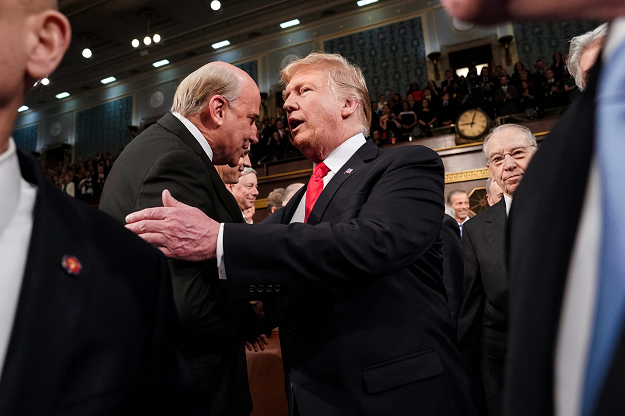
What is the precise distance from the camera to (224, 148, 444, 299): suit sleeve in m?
1.22

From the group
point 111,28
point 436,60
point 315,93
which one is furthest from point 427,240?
point 111,28

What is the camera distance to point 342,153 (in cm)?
182

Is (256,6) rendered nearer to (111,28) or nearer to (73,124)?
(111,28)

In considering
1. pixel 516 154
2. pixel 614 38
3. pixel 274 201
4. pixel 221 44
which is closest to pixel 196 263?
pixel 614 38

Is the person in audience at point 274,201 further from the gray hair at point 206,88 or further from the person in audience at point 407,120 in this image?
the person in audience at point 407,120

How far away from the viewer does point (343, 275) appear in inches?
49.4

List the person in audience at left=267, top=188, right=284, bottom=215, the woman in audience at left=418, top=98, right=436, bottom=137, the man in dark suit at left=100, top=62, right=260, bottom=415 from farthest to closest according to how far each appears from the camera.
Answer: the woman in audience at left=418, top=98, right=436, bottom=137
the person in audience at left=267, top=188, right=284, bottom=215
the man in dark suit at left=100, top=62, right=260, bottom=415

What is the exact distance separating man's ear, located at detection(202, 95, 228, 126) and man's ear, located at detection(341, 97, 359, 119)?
49cm

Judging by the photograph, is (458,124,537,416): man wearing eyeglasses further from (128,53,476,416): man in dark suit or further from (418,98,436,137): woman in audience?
(418,98,436,137): woman in audience

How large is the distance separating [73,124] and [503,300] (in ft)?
53.6

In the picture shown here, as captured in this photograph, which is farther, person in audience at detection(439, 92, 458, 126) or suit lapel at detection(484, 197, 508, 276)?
person in audience at detection(439, 92, 458, 126)

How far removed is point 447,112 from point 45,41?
939 centimetres

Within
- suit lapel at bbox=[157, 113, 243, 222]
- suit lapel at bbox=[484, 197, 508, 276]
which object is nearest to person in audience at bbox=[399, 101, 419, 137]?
suit lapel at bbox=[484, 197, 508, 276]

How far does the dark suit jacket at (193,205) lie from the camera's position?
1.25 meters
